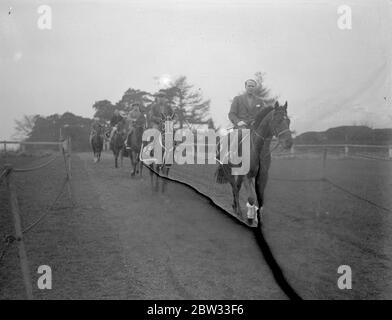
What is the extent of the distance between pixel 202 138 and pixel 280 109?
0.49 metres

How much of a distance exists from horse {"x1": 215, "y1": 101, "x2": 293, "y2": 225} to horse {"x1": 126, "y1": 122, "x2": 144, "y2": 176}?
388 millimetres

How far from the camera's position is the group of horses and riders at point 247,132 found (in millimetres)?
1425

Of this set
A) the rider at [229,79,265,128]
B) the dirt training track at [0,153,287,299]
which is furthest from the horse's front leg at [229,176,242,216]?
the rider at [229,79,265,128]

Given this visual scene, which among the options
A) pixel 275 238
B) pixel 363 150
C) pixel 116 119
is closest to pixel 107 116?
pixel 116 119

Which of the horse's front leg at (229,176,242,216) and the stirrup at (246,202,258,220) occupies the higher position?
the horse's front leg at (229,176,242,216)

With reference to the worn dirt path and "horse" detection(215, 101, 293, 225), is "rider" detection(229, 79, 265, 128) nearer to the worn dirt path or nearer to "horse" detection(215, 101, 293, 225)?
"horse" detection(215, 101, 293, 225)

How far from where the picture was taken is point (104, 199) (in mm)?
1879

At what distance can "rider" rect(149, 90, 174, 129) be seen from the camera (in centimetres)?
135

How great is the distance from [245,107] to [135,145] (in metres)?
0.54

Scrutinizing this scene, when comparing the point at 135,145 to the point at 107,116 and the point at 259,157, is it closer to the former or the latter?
the point at 107,116

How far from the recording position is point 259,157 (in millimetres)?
1721

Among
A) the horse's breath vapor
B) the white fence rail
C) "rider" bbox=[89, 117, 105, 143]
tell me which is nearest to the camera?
A: the horse's breath vapor

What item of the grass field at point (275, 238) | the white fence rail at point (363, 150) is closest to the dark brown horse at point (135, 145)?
the grass field at point (275, 238)

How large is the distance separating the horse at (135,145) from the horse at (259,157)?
388 millimetres
